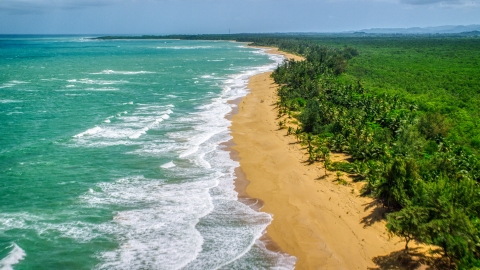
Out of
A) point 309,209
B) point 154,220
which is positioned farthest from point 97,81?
point 309,209

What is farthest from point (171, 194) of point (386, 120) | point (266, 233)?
point (386, 120)

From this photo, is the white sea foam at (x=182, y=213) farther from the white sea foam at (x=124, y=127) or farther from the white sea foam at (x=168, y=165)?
the white sea foam at (x=124, y=127)

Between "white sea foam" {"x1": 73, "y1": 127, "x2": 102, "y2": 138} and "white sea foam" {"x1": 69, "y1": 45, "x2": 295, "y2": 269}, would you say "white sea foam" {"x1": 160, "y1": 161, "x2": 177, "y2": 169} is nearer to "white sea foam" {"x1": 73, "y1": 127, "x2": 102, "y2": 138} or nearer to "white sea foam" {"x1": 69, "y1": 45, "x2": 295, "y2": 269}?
"white sea foam" {"x1": 69, "y1": 45, "x2": 295, "y2": 269}

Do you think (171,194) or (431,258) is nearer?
(431,258)

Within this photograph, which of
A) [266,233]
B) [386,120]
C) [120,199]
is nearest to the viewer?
[266,233]

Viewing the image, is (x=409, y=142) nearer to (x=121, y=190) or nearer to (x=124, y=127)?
(x=121, y=190)

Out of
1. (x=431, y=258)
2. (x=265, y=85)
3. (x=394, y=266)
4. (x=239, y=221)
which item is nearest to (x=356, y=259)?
(x=394, y=266)

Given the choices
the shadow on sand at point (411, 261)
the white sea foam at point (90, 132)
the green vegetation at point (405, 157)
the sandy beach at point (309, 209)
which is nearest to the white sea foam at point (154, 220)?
the sandy beach at point (309, 209)

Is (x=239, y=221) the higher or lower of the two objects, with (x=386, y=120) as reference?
lower

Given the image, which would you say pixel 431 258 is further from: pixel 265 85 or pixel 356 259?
pixel 265 85

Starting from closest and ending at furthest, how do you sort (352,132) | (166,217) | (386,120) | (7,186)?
(166,217) < (7,186) < (352,132) < (386,120)
